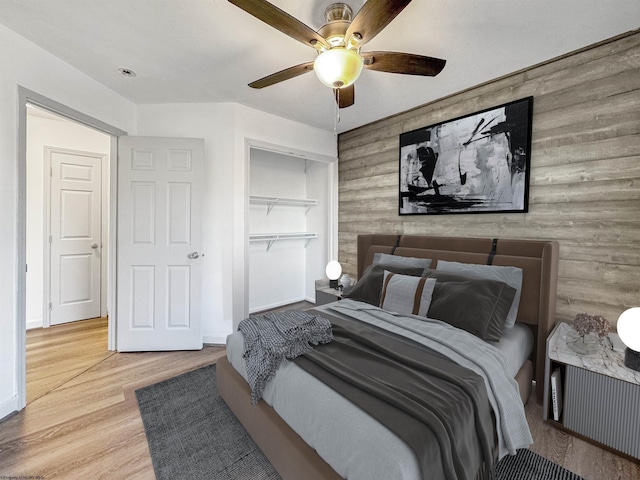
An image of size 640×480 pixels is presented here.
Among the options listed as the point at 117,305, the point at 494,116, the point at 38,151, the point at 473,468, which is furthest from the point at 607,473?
the point at 38,151

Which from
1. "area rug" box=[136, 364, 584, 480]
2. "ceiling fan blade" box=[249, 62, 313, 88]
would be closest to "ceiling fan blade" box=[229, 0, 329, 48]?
"ceiling fan blade" box=[249, 62, 313, 88]

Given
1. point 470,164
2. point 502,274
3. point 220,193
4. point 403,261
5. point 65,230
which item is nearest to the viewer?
point 502,274

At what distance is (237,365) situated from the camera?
1922 millimetres

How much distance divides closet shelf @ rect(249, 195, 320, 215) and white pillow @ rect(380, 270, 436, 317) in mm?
2197

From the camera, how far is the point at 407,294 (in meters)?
2.30

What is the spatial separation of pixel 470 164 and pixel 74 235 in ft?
15.9

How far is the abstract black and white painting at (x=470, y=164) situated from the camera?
2.46 metres

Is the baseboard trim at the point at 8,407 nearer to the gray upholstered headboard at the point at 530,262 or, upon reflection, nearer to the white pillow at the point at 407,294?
the white pillow at the point at 407,294

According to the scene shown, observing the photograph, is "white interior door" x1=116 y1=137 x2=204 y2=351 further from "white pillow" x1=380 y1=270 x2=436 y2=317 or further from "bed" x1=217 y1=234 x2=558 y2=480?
"white pillow" x1=380 y1=270 x2=436 y2=317

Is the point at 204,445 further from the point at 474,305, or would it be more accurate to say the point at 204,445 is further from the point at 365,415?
the point at 474,305

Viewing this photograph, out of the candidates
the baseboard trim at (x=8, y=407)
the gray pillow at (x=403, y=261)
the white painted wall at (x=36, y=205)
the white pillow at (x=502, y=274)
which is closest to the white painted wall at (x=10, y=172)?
the baseboard trim at (x=8, y=407)


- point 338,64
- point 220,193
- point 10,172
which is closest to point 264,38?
point 338,64

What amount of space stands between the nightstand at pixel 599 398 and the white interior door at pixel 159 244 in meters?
3.07

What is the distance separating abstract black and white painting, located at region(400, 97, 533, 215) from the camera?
8.05ft
